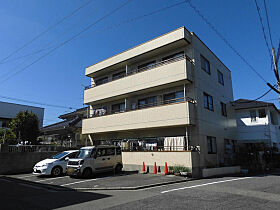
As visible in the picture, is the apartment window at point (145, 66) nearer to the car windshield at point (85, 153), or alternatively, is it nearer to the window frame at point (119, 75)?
the window frame at point (119, 75)

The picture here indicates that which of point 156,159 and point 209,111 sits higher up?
point 209,111

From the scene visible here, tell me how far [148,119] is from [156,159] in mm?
3035

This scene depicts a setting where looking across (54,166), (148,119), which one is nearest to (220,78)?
(148,119)

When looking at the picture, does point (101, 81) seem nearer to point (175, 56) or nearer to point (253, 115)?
point (175, 56)

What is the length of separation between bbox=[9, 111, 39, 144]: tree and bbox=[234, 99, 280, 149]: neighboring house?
24.0 meters

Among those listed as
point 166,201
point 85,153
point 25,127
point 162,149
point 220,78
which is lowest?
point 166,201

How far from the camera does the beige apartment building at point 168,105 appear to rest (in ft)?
→ 47.0

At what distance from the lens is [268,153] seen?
64.0 feet

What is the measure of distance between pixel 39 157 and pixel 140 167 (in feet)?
29.1

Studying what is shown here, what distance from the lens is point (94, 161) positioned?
13.0m

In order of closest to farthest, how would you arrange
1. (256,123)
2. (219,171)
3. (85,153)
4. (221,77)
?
(85,153)
(219,171)
(221,77)
(256,123)

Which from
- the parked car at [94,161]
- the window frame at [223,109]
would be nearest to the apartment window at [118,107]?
the parked car at [94,161]

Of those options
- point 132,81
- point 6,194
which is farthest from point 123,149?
point 6,194

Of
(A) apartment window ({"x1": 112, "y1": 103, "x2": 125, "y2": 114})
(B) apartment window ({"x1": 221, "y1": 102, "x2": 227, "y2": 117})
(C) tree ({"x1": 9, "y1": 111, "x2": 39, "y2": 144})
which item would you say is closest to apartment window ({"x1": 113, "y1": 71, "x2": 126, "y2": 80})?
(A) apartment window ({"x1": 112, "y1": 103, "x2": 125, "y2": 114})
